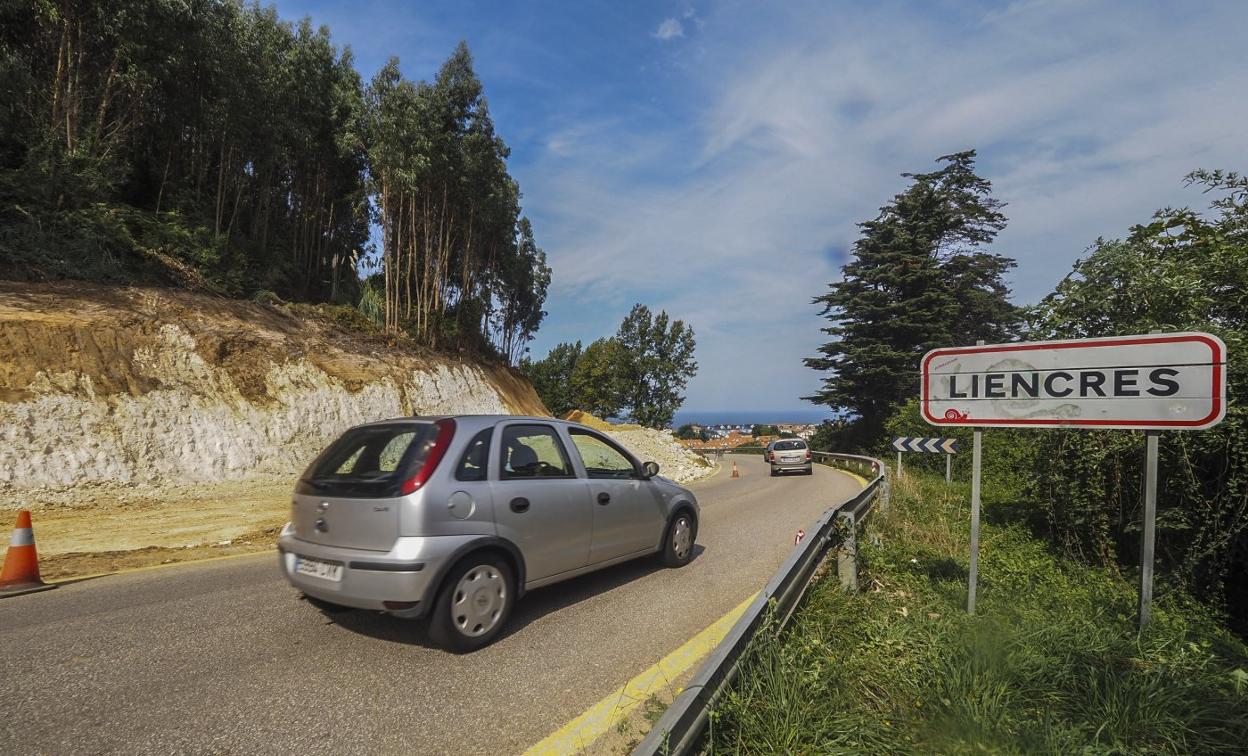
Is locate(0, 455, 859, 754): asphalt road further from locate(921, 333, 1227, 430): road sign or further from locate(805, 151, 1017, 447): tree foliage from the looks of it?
locate(805, 151, 1017, 447): tree foliage

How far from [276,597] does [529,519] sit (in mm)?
2564

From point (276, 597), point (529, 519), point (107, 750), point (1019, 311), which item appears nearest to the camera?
point (107, 750)

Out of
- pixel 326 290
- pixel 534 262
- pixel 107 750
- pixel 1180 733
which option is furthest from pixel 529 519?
pixel 534 262

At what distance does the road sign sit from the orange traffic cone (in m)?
8.30

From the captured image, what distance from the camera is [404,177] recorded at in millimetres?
21125

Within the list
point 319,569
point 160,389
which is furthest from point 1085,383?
point 160,389

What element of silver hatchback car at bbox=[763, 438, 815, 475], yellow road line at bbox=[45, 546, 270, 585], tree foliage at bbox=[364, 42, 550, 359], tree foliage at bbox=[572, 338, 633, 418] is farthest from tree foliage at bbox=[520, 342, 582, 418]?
yellow road line at bbox=[45, 546, 270, 585]

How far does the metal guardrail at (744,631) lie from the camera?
6.68 ft

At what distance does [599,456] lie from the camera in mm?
5121

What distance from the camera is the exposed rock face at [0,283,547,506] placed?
1003 cm

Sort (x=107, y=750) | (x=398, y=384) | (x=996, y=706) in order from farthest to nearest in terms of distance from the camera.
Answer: (x=398, y=384) < (x=996, y=706) < (x=107, y=750)

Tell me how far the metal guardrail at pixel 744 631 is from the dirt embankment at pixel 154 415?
6935mm

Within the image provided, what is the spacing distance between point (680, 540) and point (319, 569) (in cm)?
354

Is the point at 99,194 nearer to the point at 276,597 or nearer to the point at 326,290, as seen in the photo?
the point at 326,290
